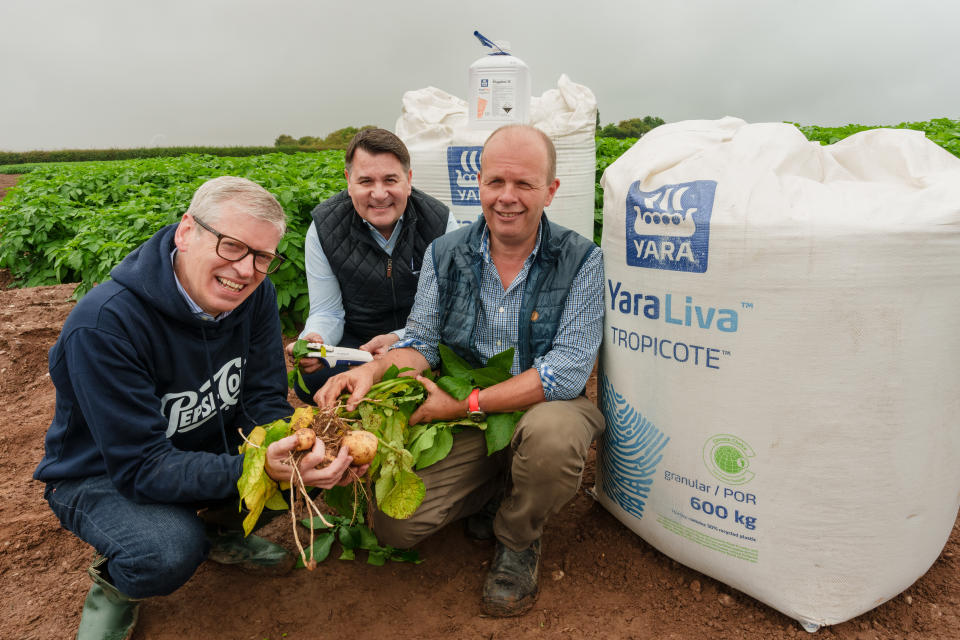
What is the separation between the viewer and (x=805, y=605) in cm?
180

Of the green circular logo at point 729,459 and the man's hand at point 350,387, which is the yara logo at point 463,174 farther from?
the green circular logo at point 729,459

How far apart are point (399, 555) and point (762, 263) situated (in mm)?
1519

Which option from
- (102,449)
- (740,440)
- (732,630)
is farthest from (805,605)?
(102,449)

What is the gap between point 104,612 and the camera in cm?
187

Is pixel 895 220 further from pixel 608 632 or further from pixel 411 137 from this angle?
pixel 411 137

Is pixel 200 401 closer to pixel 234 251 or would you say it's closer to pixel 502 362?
pixel 234 251

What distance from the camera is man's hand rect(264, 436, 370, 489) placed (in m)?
1.62

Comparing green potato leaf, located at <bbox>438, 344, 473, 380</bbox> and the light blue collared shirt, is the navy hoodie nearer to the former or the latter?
the light blue collared shirt

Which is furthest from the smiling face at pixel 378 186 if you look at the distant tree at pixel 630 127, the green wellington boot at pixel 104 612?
the distant tree at pixel 630 127

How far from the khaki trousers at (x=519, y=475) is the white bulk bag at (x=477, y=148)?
157 centimetres

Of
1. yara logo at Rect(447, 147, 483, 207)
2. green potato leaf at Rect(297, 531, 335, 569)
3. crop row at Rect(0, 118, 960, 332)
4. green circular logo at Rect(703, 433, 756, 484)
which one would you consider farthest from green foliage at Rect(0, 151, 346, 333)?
green circular logo at Rect(703, 433, 756, 484)

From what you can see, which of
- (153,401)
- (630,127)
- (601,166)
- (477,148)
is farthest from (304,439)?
(630,127)

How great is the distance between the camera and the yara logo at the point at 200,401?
189 cm

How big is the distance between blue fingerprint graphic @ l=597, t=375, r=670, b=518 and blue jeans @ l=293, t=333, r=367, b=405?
1129 millimetres
